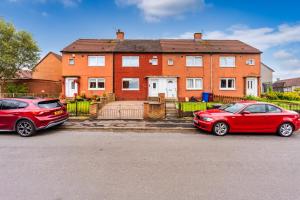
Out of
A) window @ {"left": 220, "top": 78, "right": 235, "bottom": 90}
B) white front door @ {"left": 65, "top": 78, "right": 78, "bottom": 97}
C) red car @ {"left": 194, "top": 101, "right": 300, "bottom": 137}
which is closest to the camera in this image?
red car @ {"left": 194, "top": 101, "right": 300, "bottom": 137}

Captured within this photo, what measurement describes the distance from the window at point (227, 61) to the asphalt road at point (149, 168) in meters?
16.1

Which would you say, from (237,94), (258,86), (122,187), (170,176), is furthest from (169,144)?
(258,86)

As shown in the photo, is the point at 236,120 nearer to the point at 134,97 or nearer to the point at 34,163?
the point at 34,163

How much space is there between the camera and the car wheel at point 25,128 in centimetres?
748

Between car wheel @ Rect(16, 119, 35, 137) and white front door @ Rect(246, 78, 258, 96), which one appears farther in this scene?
white front door @ Rect(246, 78, 258, 96)

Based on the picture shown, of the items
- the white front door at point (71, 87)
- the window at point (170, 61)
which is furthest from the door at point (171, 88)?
the white front door at point (71, 87)

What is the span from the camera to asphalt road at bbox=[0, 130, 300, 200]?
3305 millimetres

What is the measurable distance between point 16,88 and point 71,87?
6887 millimetres

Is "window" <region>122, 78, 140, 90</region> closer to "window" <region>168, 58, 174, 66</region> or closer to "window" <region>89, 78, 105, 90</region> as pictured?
"window" <region>89, 78, 105, 90</region>

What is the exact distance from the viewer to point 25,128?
7.53 metres

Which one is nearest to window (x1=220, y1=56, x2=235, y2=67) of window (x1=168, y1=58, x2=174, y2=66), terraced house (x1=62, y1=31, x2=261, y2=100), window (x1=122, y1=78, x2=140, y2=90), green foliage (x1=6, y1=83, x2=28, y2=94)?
terraced house (x1=62, y1=31, x2=261, y2=100)

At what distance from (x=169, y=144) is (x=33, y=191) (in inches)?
165

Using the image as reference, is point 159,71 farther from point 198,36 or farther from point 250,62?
point 250,62

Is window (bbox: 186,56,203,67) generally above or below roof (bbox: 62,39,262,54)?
below
